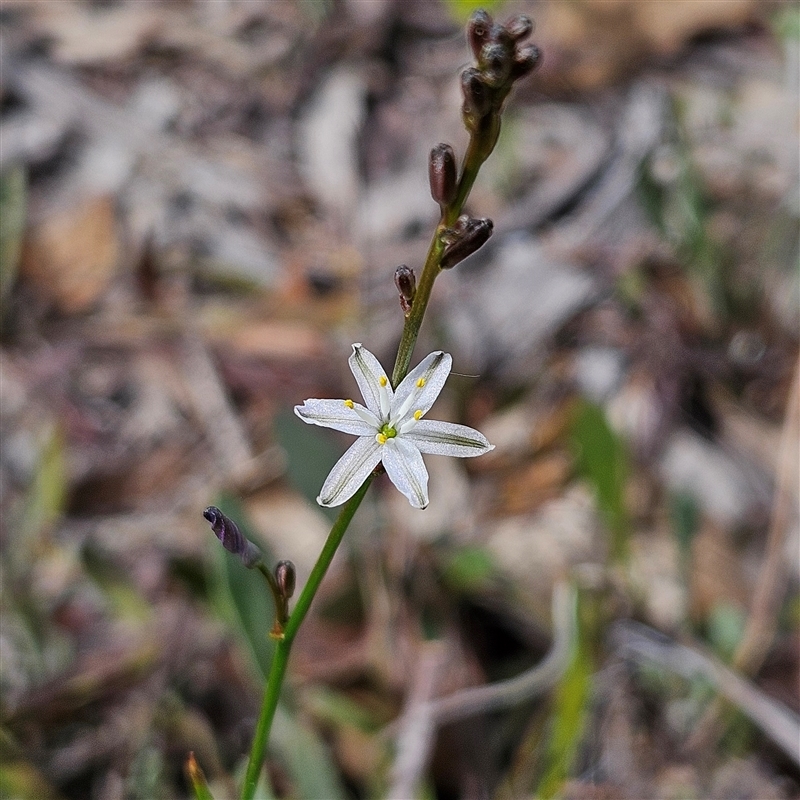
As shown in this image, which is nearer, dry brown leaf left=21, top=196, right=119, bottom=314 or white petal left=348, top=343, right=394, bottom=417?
white petal left=348, top=343, right=394, bottom=417

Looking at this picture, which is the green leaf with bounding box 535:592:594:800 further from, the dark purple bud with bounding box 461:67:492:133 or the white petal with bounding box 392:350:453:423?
the dark purple bud with bounding box 461:67:492:133

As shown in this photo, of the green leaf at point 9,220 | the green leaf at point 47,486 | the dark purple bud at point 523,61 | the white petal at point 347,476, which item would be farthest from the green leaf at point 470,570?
the green leaf at point 9,220

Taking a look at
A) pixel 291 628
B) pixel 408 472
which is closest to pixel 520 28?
pixel 408 472

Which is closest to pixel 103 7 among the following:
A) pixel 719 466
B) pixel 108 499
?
pixel 108 499

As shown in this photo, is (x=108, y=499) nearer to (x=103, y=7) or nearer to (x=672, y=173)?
(x=672, y=173)

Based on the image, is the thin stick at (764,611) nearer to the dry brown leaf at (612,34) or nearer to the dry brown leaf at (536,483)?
the dry brown leaf at (536,483)

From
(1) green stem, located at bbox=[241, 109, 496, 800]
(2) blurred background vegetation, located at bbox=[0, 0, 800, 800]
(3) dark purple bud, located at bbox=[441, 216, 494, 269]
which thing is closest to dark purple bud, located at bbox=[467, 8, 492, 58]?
(1) green stem, located at bbox=[241, 109, 496, 800]
